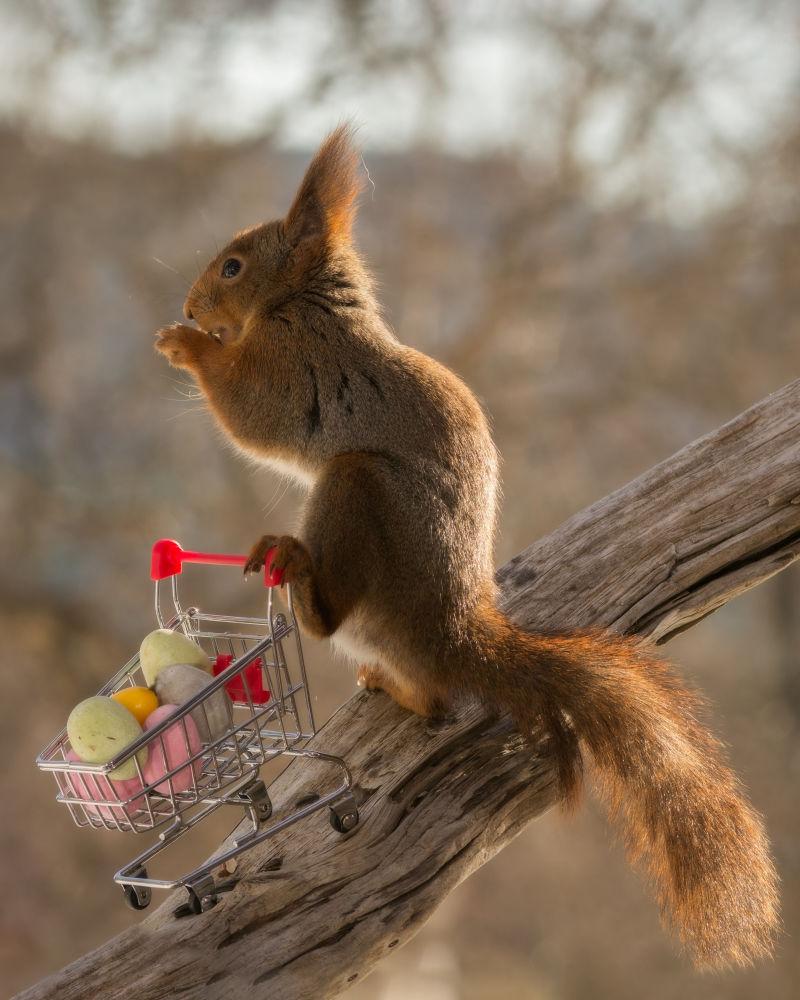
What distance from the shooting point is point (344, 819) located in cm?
184

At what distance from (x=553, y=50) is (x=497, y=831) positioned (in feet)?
15.1

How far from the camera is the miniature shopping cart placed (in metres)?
1.55

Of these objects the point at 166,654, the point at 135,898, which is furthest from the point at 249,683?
the point at 135,898

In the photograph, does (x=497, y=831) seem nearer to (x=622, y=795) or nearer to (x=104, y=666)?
(x=622, y=795)

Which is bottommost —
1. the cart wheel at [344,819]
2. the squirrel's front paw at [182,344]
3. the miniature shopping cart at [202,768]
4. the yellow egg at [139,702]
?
the cart wheel at [344,819]

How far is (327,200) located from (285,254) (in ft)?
0.39

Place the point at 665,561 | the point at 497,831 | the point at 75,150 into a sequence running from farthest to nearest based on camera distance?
the point at 75,150 < the point at 665,561 < the point at 497,831

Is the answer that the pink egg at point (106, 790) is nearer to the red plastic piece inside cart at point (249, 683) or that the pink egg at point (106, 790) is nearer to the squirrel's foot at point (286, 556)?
the red plastic piece inside cart at point (249, 683)

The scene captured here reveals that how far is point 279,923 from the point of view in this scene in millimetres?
1780

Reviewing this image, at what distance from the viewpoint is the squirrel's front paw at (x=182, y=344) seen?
6.63ft

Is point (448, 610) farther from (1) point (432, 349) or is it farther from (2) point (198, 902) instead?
(1) point (432, 349)

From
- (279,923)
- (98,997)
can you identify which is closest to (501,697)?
(279,923)

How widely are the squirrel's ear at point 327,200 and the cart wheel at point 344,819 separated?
97 centimetres

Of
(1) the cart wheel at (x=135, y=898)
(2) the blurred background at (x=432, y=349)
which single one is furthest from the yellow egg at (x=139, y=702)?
(2) the blurred background at (x=432, y=349)
